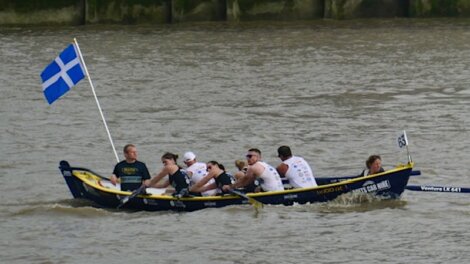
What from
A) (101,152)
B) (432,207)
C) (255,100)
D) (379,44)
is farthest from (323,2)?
(432,207)

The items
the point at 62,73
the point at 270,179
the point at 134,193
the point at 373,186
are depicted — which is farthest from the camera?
the point at 62,73

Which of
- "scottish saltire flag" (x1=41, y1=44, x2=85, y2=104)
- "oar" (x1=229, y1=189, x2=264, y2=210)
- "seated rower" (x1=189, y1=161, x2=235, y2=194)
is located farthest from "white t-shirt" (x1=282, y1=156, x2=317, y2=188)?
"scottish saltire flag" (x1=41, y1=44, x2=85, y2=104)

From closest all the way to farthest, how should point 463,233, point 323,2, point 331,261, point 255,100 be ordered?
point 331,261, point 463,233, point 255,100, point 323,2

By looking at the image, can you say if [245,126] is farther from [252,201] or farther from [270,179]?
[252,201]

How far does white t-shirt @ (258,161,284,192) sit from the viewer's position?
73.0 ft

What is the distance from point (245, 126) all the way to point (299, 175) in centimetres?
838

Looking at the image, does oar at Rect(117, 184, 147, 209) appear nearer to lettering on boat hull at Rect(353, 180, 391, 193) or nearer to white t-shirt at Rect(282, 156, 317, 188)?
white t-shirt at Rect(282, 156, 317, 188)

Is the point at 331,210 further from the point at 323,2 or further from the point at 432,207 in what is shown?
the point at 323,2

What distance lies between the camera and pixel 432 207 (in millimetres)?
23000

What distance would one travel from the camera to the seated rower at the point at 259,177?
2227 centimetres

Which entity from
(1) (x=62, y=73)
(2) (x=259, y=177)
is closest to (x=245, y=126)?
(1) (x=62, y=73)

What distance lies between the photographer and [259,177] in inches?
878

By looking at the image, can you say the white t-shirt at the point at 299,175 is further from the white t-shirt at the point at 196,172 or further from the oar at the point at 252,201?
the white t-shirt at the point at 196,172

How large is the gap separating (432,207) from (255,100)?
38.6ft
